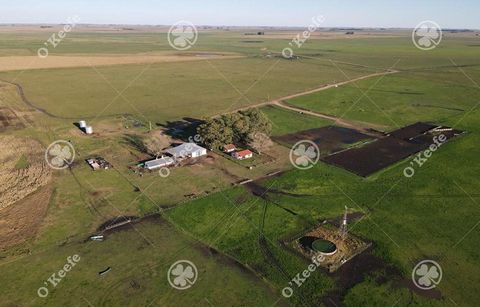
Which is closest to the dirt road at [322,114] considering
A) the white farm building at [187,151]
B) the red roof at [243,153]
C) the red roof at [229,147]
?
the red roof at [229,147]

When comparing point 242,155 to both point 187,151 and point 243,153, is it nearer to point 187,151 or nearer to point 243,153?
point 243,153

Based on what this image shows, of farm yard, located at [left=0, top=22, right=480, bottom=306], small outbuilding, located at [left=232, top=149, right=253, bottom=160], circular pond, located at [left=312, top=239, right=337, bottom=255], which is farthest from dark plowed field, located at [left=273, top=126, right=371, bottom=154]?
circular pond, located at [left=312, top=239, right=337, bottom=255]

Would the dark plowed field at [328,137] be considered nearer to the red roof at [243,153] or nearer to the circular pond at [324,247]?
the red roof at [243,153]

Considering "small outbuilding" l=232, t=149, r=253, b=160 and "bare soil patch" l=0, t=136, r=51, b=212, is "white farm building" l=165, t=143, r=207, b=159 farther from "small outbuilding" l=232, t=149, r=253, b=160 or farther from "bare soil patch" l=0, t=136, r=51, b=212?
"bare soil patch" l=0, t=136, r=51, b=212

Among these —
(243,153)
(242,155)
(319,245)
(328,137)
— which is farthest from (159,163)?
(328,137)

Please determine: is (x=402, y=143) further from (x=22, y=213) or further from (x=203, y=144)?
(x=22, y=213)

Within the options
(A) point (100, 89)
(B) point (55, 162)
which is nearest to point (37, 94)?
(A) point (100, 89)
